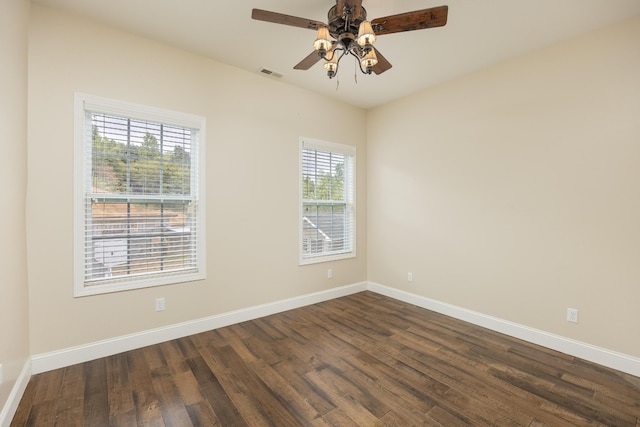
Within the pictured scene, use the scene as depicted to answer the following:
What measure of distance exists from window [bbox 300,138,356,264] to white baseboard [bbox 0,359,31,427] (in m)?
2.65

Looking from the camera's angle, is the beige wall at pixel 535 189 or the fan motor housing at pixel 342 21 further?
the beige wall at pixel 535 189

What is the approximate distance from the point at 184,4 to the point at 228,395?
298 centimetres

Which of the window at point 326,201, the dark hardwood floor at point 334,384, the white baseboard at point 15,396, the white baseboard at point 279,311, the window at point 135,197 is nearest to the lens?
the white baseboard at point 15,396

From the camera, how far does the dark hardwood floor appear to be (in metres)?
1.82

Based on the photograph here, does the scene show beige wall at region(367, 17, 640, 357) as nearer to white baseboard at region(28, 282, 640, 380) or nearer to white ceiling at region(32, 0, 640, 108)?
white baseboard at region(28, 282, 640, 380)

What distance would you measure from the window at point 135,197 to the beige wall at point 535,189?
2794mm

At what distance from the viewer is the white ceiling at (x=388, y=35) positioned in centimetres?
223

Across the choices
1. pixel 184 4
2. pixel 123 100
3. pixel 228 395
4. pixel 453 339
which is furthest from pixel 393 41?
pixel 228 395

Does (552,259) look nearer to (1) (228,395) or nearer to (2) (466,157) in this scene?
(2) (466,157)

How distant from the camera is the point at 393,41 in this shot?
2684 mm

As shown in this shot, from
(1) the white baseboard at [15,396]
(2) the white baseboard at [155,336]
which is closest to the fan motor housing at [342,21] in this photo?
(2) the white baseboard at [155,336]

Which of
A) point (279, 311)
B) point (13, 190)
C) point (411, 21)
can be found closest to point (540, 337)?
point (279, 311)

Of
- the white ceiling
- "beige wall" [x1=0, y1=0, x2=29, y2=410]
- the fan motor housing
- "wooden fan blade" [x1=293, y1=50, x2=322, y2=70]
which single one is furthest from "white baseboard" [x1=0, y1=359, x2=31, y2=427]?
the fan motor housing

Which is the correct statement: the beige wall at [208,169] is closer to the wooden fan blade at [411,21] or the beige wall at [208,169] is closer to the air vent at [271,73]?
the air vent at [271,73]
